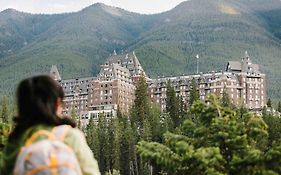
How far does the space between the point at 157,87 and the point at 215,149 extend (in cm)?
15680

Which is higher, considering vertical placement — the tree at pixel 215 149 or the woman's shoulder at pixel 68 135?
the woman's shoulder at pixel 68 135

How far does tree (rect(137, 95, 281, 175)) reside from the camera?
14.6 meters

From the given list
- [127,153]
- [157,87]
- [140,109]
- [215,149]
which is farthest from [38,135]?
[157,87]

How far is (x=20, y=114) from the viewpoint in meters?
5.73

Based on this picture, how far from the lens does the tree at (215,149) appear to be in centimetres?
1459

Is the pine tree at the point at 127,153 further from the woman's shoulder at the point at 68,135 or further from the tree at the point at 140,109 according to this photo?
the woman's shoulder at the point at 68,135

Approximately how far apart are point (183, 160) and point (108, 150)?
89.7 m

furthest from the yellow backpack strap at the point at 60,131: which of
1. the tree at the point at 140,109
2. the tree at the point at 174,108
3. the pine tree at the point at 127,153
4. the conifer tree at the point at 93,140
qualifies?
the tree at the point at 174,108

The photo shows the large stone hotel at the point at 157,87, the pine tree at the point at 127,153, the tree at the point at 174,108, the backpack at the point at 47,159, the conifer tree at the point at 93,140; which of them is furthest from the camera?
the large stone hotel at the point at 157,87

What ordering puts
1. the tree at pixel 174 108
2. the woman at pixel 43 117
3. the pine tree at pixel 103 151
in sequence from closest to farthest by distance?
the woman at pixel 43 117, the pine tree at pixel 103 151, the tree at pixel 174 108

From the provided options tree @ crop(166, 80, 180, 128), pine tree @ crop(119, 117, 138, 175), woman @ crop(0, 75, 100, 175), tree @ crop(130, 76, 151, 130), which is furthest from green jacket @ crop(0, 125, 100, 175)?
tree @ crop(166, 80, 180, 128)

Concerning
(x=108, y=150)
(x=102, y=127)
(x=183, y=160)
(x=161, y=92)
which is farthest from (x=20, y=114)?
(x=161, y=92)

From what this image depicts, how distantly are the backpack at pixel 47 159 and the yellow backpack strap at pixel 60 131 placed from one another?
81 mm

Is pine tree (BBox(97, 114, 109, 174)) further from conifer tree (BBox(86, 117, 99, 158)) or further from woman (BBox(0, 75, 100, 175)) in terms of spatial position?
woman (BBox(0, 75, 100, 175))
